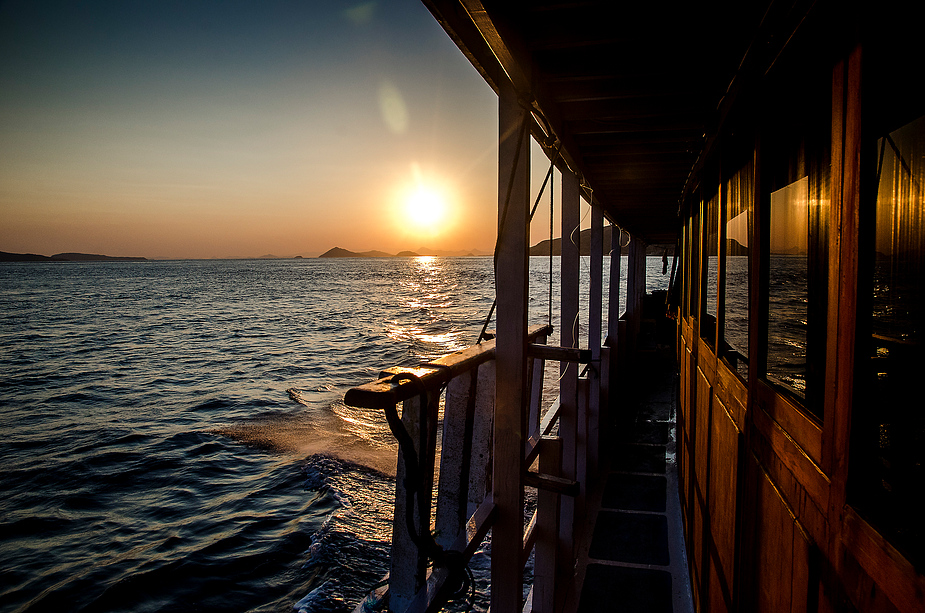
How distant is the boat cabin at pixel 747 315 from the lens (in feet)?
3.07

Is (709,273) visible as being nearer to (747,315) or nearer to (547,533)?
(747,315)

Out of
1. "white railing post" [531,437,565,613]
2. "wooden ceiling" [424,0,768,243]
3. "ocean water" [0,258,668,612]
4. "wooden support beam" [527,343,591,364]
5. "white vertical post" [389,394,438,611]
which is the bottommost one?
"ocean water" [0,258,668,612]

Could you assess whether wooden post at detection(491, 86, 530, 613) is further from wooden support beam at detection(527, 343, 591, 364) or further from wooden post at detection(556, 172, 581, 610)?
wooden post at detection(556, 172, 581, 610)

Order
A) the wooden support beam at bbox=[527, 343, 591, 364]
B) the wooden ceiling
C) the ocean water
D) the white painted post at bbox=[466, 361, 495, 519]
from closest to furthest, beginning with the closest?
1. the wooden ceiling
2. the white painted post at bbox=[466, 361, 495, 519]
3. the wooden support beam at bbox=[527, 343, 591, 364]
4. the ocean water

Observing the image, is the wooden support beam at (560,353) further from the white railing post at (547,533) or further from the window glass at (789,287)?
the window glass at (789,287)

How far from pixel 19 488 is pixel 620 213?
12.1 m

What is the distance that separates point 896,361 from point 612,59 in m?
1.97

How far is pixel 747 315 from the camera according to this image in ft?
7.39

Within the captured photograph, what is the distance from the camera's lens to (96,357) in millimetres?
21531

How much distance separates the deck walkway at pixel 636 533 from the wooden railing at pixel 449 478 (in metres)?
0.83

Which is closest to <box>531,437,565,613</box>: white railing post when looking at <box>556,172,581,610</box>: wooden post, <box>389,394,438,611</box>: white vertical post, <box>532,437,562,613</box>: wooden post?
<box>532,437,562,613</box>: wooden post

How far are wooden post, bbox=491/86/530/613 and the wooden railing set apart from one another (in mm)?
76

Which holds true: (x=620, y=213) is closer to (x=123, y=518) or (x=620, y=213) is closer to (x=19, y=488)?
(x=123, y=518)

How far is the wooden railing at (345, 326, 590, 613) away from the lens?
1.60 meters
